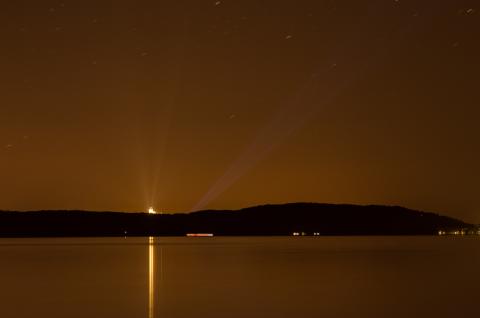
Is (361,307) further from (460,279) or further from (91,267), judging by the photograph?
(91,267)

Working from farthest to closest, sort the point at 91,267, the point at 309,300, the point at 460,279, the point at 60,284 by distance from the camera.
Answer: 1. the point at 91,267
2. the point at 460,279
3. the point at 60,284
4. the point at 309,300

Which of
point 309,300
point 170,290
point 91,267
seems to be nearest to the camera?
point 309,300

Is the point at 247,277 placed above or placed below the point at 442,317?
above

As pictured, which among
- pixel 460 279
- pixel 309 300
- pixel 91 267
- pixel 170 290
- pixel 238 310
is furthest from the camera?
pixel 91 267

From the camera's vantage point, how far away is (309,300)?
30453mm

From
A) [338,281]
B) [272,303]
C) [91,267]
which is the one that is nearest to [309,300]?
[272,303]

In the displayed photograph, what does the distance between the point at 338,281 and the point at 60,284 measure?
47.4 ft

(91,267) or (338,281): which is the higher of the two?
(91,267)

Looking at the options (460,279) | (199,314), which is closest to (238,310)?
(199,314)

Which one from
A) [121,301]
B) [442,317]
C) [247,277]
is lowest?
[442,317]

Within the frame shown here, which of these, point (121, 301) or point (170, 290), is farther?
point (170, 290)

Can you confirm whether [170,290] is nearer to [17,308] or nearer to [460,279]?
[17,308]

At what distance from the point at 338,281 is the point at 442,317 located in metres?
14.2

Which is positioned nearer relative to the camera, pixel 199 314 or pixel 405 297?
pixel 199 314
